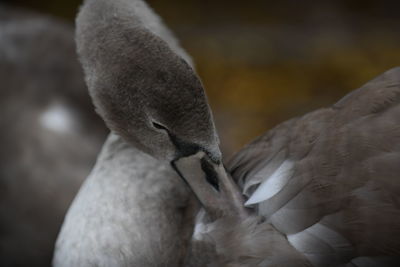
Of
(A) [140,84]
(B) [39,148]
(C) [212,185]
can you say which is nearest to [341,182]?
(C) [212,185]

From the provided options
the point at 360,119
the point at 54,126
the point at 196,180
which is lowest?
the point at 54,126

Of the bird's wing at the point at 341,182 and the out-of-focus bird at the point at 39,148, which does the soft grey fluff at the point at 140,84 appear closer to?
the bird's wing at the point at 341,182

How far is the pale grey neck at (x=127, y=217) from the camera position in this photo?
4.28 feet

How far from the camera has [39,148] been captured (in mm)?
2080

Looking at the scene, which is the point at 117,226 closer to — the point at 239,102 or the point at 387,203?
the point at 387,203

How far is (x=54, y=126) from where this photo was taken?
2105 mm

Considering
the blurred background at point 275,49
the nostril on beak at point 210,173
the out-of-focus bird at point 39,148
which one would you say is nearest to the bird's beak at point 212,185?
the nostril on beak at point 210,173

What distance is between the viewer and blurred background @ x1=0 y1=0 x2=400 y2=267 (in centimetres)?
206

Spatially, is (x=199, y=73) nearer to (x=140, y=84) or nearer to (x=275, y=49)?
(x=275, y=49)

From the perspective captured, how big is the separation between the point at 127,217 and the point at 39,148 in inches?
32.3

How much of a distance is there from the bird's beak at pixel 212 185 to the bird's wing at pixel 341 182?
27mm

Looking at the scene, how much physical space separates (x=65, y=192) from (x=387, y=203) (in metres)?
1.16

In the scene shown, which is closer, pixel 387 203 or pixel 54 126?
pixel 387 203

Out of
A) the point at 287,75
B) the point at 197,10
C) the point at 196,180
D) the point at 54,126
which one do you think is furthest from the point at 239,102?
the point at 196,180
